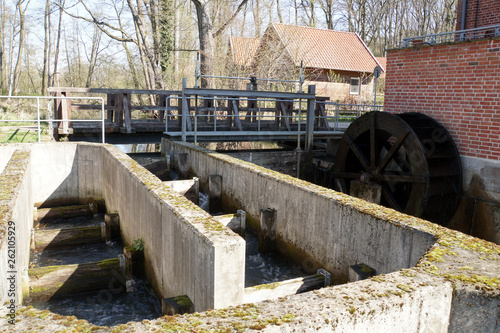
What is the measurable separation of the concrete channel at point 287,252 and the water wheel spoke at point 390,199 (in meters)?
3.37

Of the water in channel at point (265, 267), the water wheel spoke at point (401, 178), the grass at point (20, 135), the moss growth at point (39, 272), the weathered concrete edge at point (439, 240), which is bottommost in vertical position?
the water in channel at point (265, 267)

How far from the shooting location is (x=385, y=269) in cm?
441

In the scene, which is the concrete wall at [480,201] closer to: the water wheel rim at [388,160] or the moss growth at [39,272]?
the water wheel rim at [388,160]

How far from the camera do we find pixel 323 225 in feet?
17.6

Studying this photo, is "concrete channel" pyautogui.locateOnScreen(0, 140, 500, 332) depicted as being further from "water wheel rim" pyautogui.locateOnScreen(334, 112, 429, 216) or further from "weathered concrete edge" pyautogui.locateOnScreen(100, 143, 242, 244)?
"water wheel rim" pyautogui.locateOnScreen(334, 112, 429, 216)

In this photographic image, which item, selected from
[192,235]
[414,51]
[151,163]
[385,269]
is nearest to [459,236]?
[385,269]

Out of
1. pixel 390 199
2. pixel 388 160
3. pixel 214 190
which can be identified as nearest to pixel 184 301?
pixel 214 190

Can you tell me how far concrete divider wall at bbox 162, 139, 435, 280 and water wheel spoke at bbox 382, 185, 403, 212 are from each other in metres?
3.39

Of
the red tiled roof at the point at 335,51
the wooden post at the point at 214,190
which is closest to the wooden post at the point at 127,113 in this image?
the wooden post at the point at 214,190

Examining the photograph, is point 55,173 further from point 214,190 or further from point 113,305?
point 113,305

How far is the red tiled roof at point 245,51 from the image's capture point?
21736 millimetres

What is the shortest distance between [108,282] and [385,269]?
11.4 ft

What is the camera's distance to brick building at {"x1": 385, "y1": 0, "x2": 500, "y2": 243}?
7684mm

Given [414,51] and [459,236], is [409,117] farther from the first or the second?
[459,236]
